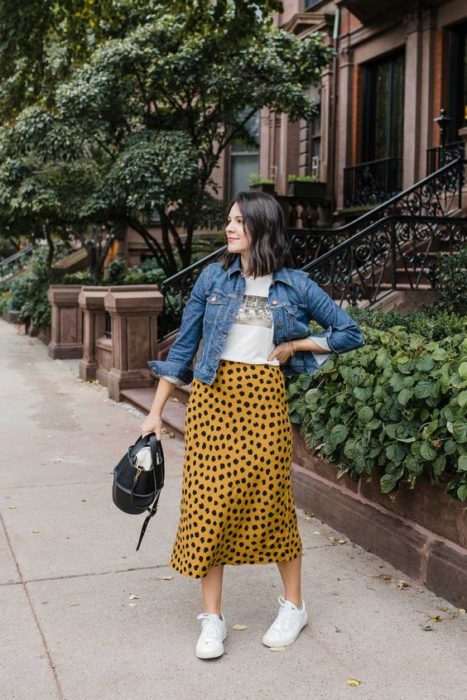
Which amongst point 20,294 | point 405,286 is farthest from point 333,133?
point 405,286

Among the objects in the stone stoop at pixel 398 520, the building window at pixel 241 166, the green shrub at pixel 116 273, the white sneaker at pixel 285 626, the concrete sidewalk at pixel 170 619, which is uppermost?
the building window at pixel 241 166

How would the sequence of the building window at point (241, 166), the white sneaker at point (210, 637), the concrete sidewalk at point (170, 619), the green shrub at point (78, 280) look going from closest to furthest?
1. the concrete sidewalk at point (170, 619)
2. the white sneaker at point (210, 637)
3. the green shrub at point (78, 280)
4. the building window at point (241, 166)

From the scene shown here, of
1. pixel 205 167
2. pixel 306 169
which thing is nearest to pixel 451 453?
pixel 205 167

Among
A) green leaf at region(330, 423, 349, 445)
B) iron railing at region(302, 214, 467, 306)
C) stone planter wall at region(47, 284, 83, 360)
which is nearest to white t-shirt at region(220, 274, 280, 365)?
green leaf at region(330, 423, 349, 445)

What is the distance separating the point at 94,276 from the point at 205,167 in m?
3.90

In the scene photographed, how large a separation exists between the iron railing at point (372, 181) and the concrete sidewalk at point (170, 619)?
11463 millimetres

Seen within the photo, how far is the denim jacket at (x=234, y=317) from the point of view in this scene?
3.69 m

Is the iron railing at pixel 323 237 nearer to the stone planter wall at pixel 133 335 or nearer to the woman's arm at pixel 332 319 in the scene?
the stone planter wall at pixel 133 335

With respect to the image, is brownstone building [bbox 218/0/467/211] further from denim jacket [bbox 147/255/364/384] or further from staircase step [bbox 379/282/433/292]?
denim jacket [bbox 147/255/364/384]

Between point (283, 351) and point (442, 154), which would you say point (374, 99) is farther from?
point (283, 351)

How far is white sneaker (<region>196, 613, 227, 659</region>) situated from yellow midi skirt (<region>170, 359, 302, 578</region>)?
230mm

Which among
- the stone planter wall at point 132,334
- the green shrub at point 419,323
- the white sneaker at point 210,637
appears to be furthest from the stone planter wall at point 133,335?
the white sneaker at point 210,637

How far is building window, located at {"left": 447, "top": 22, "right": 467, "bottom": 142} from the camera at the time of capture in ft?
49.2

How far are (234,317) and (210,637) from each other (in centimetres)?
138
